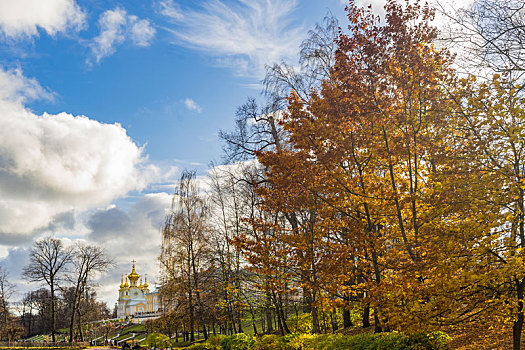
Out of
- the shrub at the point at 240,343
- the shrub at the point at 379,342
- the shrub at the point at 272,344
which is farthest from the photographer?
the shrub at the point at 240,343

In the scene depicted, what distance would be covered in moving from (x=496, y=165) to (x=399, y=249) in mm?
2969

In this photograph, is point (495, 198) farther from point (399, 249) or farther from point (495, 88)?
point (399, 249)

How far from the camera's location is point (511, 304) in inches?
260

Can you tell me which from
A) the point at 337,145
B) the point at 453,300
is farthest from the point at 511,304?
the point at 337,145

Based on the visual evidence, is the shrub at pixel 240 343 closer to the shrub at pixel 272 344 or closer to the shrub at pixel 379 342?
the shrub at pixel 272 344

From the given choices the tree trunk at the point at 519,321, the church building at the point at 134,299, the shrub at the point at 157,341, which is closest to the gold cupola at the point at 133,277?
the church building at the point at 134,299

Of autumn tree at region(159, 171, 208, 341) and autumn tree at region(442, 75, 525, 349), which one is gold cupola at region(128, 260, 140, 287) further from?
autumn tree at region(442, 75, 525, 349)

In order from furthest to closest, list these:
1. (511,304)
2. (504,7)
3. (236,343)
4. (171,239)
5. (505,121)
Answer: (171,239) < (236,343) < (504,7) < (505,121) < (511,304)

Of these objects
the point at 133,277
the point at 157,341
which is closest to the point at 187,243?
the point at 157,341

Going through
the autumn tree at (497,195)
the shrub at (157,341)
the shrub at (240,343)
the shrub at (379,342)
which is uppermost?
the autumn tree at (497,195)

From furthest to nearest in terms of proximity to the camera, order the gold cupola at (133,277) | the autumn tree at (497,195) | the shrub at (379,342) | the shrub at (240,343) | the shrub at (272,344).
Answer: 1. the gold cupola at (133,277)
2. the shrub at (240,343)
3. the shrub at (272,344)
4. the shrub at (379,342)
5. the autumn tree at (497,195)

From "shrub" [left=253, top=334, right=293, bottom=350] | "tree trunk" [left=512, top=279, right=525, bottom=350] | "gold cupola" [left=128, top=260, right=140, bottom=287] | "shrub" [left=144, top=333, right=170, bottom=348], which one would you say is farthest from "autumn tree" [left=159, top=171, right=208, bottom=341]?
"gold cupola" [left=128, top=260, right=140, bottom=287]

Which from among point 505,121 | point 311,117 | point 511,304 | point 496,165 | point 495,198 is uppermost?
point 311,117

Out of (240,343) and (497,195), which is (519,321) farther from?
(240,343)
